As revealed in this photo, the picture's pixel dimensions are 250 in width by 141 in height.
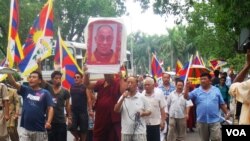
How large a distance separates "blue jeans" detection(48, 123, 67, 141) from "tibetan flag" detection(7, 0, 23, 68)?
1.38m

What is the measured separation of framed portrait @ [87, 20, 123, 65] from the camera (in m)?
7.54

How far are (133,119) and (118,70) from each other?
0.89 m

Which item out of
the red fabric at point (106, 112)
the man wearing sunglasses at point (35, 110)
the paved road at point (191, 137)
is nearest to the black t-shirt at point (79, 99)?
the man wearing sunglasses at point (35, 110)

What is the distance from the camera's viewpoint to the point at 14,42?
1027 cm

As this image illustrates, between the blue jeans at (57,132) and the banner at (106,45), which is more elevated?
the banner at (106,45)

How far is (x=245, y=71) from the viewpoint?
15.9 feet

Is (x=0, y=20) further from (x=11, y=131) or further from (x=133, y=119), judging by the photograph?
(x=133, y=119)

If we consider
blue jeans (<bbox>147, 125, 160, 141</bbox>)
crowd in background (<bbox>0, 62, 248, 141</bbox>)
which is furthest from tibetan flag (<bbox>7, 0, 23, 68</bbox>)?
blue jeans (<bbox>147, 125, 160, 141</bbox>)

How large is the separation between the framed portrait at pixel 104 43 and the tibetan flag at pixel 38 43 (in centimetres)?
283

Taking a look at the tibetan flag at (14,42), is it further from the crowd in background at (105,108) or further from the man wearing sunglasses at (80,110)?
the man wearing sunglasses at (80,110)

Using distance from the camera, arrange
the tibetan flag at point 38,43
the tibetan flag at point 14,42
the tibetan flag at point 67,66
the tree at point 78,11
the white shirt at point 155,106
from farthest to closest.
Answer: the tree at point 78,11 → the tibetan flag at point 67,66 → the tibetan flag at point 38,43 → the tibetan flag at point 14,42 → the white shirt at point 155,106

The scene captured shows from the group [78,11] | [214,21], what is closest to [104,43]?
[214,21]

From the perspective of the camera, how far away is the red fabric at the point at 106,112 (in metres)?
8.07

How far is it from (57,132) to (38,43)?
202 centimetres
